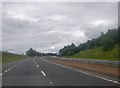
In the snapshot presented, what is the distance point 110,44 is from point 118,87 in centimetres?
9001

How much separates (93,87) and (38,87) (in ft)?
9.28

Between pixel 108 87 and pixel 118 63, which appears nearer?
pixel 108 87

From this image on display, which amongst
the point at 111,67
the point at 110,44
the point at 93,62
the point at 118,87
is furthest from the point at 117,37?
the point at 118,87

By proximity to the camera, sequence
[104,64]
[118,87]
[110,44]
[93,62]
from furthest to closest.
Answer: [110,44], [93,62], [104,64], [118,87]

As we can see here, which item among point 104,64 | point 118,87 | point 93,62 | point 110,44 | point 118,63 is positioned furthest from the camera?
point 110,44

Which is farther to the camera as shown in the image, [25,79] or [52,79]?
[25,79]

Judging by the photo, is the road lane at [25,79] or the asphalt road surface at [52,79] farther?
the road lane at [25,79]

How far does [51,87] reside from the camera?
15.0m

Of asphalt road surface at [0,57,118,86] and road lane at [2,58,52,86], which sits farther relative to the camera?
road lane at [2,58,52,86]

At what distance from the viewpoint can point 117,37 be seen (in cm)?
10931

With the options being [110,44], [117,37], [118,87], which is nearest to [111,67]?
[118,87]

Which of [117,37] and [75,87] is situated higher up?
[117,37]

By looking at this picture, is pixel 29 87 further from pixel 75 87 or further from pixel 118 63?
pixel 118 63

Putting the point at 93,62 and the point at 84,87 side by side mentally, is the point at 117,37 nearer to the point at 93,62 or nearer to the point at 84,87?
the point at 93,62
